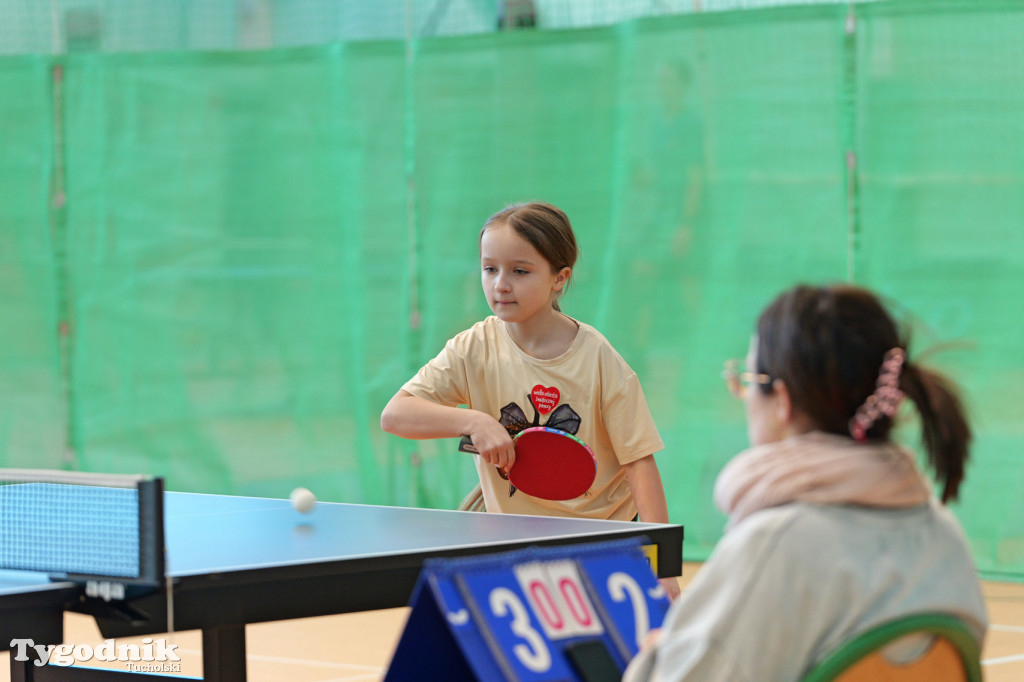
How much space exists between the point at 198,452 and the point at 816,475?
4.91 meters

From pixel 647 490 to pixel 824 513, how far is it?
137cm

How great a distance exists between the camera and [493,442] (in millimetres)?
2668

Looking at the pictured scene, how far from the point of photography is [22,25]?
6098 mm

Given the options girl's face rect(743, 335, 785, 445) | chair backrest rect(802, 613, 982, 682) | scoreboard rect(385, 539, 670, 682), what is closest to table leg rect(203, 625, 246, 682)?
scoreboard rect(385, 539, 670, 682)

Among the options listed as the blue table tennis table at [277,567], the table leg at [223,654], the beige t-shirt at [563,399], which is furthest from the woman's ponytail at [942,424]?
the table leg at [223,654]

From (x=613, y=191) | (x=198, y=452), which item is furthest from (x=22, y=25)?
(x=613, y=191)

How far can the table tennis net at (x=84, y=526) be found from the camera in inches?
72.1

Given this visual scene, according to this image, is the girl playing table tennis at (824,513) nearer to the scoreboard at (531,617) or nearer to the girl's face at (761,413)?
the girl's face at (761,413)

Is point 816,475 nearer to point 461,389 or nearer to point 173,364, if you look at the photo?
point 461,389

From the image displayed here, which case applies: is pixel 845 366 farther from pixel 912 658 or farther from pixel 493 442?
pixel 493 442

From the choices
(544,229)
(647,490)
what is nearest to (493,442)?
(647,490)

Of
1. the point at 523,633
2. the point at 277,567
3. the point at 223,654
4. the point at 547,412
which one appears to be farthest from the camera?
the point at 547,412

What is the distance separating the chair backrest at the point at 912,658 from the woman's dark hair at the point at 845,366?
195 millimetres

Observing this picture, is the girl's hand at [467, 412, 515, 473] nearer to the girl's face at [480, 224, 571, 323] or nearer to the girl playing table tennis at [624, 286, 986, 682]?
the girl's face at [480, 224, 571, 323]
